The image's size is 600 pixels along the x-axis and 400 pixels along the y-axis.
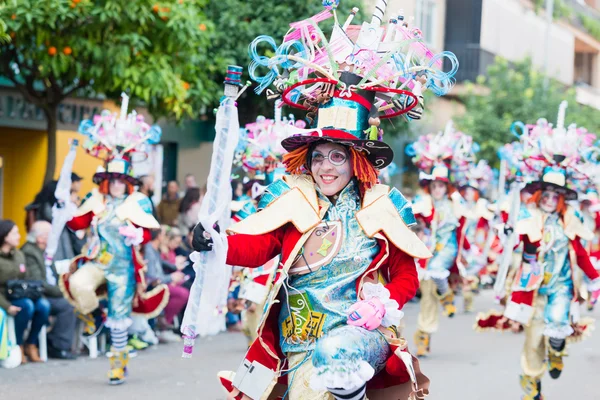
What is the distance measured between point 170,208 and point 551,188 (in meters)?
7.79

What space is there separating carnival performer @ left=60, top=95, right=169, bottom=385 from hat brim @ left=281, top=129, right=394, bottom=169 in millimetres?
4576

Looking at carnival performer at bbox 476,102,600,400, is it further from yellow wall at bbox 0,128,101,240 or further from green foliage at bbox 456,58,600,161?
green foliage at bbox 456,58,600,161

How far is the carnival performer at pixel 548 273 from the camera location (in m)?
8.80

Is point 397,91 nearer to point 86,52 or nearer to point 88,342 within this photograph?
point 88,342

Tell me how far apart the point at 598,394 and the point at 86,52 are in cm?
680

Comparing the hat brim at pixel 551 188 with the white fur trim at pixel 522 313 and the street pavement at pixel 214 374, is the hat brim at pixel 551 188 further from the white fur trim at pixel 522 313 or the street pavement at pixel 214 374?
the street pavement at pixel 214 374

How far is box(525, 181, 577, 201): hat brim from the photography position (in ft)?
28.9

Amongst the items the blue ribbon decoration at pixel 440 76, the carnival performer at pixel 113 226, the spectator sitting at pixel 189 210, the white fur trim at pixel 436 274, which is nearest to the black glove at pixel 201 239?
the blue ribbon decoration at pixel 440 76

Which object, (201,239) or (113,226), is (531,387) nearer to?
(113,226)

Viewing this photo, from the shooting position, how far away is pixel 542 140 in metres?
9.25

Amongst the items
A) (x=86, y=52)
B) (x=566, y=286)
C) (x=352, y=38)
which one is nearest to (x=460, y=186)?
(x=86, y=52)

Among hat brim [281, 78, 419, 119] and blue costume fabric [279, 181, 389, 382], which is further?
hat brim [281, 78, 419, 119]

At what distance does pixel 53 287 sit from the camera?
36.2ft

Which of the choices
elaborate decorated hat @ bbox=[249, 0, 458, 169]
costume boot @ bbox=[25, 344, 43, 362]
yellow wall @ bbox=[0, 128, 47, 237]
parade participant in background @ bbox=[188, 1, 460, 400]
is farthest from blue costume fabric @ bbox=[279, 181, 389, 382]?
yellow wall @ bbox=[0, 128, 47, 237]
